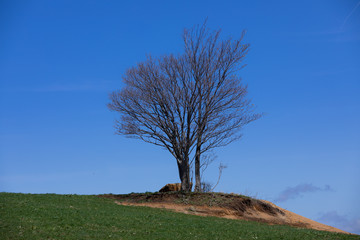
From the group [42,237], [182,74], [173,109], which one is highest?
[182,74]

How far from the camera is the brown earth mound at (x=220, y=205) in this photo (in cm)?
2544

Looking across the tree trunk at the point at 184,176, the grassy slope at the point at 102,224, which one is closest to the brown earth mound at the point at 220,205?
the tree trunk at the point at 184,176

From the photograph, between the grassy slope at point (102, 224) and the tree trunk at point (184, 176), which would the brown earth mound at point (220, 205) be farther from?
the grassy slope at point (102, 224)

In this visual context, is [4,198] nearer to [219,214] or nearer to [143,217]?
[143,217]

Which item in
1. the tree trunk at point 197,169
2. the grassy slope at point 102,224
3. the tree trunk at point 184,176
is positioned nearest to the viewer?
the grassy slope at point 102,224

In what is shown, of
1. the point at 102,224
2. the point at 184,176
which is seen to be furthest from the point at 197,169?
the point at 102,224

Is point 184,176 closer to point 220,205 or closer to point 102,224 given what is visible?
point 220,205

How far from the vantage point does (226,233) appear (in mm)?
17953

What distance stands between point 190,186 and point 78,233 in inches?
591

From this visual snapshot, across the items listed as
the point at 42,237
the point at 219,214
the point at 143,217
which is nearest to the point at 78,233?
the point at 42,237

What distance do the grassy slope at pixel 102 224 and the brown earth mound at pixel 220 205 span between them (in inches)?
113

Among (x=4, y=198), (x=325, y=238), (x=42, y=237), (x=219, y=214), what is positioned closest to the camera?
(x=42, y=237)

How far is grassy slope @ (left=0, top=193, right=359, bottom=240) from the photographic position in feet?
52.3

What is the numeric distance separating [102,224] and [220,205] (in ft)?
35.3
